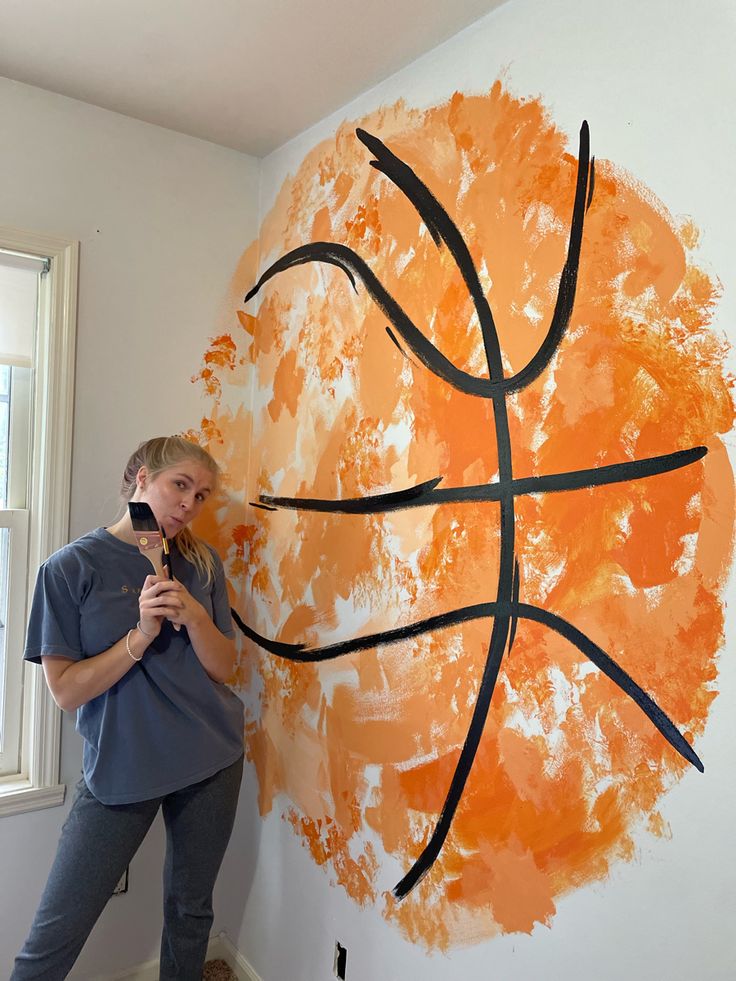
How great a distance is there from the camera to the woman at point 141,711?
172 cm

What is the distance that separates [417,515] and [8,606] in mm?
1218

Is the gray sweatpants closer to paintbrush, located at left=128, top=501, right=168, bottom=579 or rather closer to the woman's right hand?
the woman's right hand

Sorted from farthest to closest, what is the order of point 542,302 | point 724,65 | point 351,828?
point 351,828
point 542,302
point 724,65

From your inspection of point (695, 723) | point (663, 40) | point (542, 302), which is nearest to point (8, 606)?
point (542, 302)

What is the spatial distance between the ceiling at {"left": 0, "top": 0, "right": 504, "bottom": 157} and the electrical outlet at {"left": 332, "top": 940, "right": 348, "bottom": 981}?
7.46ft

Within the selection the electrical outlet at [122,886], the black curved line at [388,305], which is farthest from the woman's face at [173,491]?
the electrical outlet at [122,886]

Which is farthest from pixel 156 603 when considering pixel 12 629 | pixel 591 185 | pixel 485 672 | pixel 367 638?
pixel 591 185

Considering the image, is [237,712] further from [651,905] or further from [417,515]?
[651,905]

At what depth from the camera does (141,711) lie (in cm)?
181

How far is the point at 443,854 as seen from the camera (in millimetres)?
1645

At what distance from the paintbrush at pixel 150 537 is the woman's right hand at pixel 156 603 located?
3 cm

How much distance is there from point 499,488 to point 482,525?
92mm

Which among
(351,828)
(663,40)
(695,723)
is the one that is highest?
(663,40)

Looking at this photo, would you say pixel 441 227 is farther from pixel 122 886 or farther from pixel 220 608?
pixel 122 886
